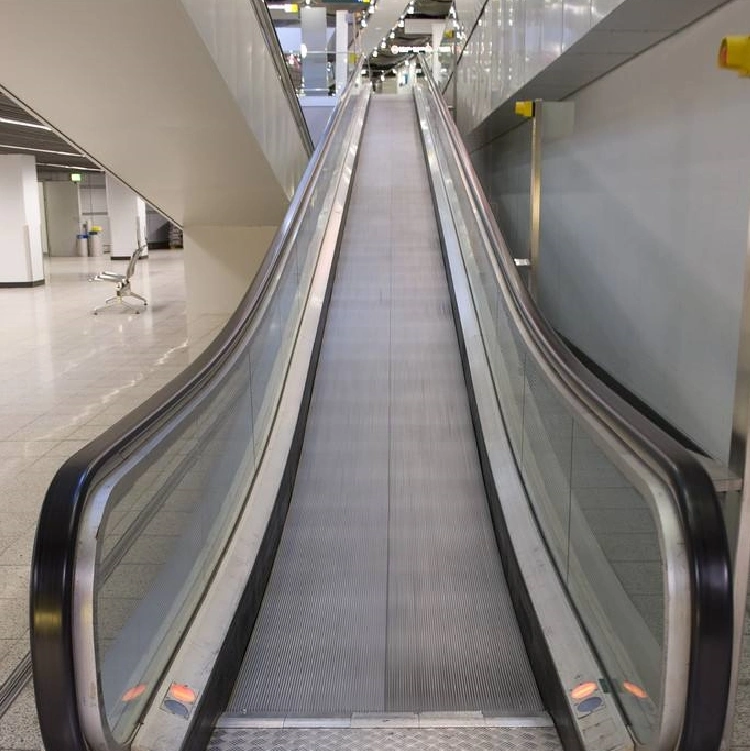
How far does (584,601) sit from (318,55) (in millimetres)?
20059

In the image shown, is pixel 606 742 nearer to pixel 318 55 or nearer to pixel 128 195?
pixel 318 55

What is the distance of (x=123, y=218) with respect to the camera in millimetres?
28219

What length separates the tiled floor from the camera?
3953 millimetres

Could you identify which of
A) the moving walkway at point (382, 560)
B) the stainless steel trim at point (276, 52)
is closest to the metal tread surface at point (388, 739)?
the moving walkway at point (382, 560)

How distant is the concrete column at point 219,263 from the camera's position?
13.2 m

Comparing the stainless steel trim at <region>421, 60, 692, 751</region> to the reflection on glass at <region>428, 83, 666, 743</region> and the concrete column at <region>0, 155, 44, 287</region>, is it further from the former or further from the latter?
the concrete column at <region>0, 155, 44, 287</region>

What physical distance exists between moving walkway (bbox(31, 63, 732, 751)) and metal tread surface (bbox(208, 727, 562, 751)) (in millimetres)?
11

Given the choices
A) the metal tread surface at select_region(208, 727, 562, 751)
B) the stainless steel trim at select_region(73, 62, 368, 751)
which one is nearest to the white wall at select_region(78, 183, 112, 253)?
the metal tread surface at select_region(208, 727, 562, 751)

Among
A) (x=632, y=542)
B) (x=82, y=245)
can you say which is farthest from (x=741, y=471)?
(x=82, y=245)

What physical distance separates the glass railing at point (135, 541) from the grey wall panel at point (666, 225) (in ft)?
9.54

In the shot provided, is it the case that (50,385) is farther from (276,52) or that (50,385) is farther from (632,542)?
(632,542)

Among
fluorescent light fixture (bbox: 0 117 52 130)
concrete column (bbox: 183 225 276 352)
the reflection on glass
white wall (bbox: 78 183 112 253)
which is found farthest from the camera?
white wall (bbox: 78 183 112 253)

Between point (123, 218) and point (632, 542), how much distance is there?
28.1 m

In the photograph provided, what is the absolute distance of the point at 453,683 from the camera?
2828 millimetres
